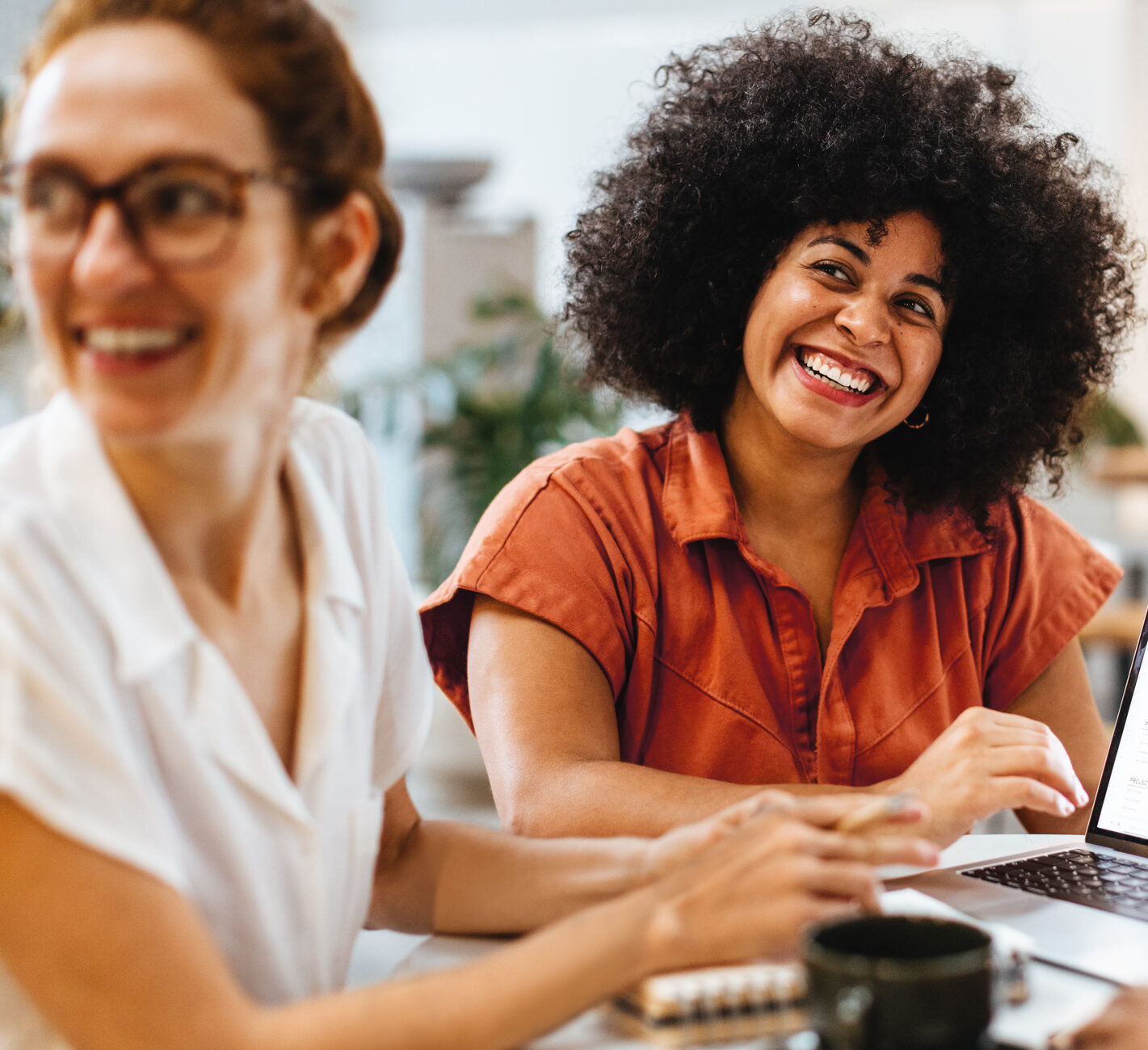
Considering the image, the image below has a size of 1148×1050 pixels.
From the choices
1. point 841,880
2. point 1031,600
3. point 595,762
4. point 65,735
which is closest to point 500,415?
point 1031,600

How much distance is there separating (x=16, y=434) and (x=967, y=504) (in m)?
1.21

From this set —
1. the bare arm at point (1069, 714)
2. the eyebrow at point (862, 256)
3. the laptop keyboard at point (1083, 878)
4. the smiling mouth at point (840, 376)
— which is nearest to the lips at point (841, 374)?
the smiling mouth at point (840, 376)

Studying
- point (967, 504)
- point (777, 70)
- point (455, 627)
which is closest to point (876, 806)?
point (455, 627)

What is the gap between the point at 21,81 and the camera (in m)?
0.83

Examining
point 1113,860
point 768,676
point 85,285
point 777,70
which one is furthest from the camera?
point 777,70

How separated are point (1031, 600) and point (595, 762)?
0.65m

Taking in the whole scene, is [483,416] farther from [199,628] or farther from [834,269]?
[199,628]

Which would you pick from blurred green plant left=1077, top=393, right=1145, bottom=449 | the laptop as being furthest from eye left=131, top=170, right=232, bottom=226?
blurred green plant left=1077, top=393, right=1145, bottom=449

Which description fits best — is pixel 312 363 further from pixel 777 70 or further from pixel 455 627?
pixel 777 70

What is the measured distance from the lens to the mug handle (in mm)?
661

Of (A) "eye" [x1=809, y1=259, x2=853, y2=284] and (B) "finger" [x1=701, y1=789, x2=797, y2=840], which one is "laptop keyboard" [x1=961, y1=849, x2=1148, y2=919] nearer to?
(B) "finger" [x1=701, y1=789, x2=797, y2=840]

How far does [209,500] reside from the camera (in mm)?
836

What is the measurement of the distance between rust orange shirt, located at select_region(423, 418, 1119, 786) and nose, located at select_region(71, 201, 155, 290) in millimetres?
706

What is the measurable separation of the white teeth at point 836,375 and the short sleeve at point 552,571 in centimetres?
28
